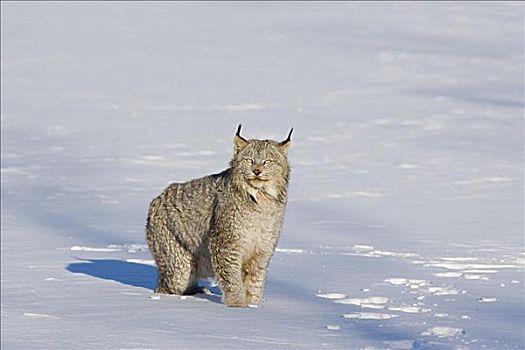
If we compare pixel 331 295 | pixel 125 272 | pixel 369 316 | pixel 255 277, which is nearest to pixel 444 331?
pixel 369 316

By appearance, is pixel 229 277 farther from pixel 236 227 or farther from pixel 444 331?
pixel 444 331

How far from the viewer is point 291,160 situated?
20828mm

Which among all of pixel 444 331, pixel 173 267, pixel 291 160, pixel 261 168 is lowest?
pixel 444 331

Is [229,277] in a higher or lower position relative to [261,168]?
lower

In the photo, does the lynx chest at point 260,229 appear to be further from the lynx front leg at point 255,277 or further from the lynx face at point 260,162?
the lynx face at point 260,162

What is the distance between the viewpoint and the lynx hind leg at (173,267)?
9.52 meters

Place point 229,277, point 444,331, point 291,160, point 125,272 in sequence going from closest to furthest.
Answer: point 444,331 < point 229,277 < point 125,272 < point 291,160

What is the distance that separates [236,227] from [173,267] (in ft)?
2.34

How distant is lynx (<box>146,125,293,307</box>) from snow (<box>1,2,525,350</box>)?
0.24 metres

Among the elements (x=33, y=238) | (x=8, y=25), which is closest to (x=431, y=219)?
(x=33, y=238)

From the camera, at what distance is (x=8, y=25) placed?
3628 centimetres

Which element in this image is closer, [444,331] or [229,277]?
[444,331]

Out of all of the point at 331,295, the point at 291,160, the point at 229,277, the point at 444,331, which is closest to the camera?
the point at 444,331

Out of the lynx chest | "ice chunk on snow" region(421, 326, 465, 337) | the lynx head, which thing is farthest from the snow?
the lynx head
